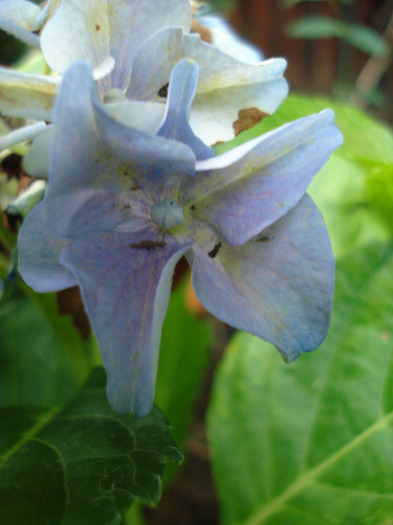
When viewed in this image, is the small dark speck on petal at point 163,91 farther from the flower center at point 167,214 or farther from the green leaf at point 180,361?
the green leaf at point 180,361

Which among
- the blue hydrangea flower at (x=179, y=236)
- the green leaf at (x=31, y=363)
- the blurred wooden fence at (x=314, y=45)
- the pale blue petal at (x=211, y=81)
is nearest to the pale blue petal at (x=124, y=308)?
the blue hydrangea flower at (x=179, y=236)

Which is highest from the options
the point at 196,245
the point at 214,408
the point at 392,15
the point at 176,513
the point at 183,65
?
the point at 183,65

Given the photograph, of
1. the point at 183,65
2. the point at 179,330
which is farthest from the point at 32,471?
the point at 179,330

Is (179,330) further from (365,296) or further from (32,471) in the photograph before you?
(32,471)

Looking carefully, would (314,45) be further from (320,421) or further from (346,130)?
(320,421)

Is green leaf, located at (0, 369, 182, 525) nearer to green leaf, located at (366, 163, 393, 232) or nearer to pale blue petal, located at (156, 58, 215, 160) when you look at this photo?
pale blue petal, located at (156, 58, 215, 160)

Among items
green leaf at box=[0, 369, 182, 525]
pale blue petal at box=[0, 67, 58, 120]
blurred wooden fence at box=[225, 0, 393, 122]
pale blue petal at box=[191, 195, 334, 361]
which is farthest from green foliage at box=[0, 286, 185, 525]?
blurred wooden fence at box=[225, 0, 393, 122]

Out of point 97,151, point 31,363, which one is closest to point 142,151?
point 97,151
